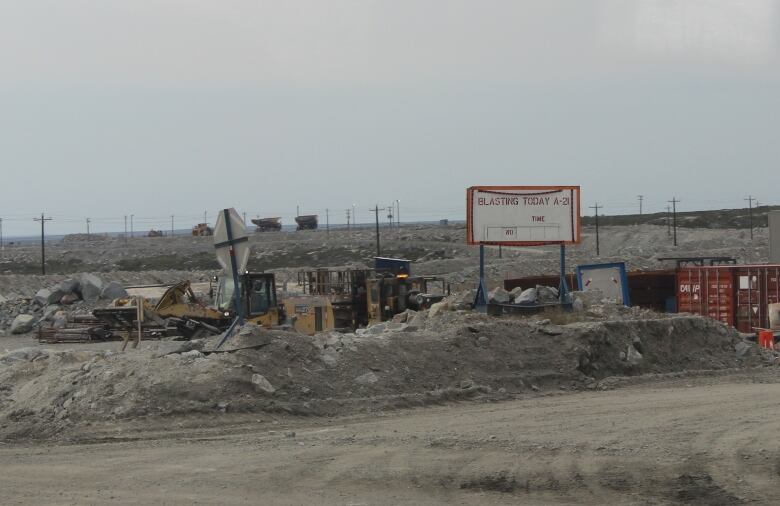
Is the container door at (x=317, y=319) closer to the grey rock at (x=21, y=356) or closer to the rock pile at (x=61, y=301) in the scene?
the grey rock at (x=21, y=356)

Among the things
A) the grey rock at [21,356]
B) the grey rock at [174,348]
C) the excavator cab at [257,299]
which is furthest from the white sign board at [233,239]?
Result: the excavator cab at [257,299]

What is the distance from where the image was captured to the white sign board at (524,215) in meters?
22.6

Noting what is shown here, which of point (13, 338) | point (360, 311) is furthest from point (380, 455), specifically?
point (13, 338)

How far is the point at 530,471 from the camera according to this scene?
400 inches

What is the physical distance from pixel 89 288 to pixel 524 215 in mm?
31127

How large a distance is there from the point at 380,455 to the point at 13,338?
33631 millimetres

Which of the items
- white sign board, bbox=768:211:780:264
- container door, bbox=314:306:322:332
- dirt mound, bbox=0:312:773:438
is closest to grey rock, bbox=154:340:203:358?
dirt mound, bbox=0:312:773:438

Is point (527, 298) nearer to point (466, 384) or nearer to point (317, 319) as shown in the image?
point (466, 384)

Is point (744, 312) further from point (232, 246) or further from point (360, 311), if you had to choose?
point (232, 246)

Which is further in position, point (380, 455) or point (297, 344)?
point (297, 344)

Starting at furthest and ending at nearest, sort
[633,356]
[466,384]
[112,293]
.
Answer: [112,293] → [633,356] → [466,384]

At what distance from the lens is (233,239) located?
47.1 ft

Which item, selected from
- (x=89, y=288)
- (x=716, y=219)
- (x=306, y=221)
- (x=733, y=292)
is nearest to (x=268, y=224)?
(x=306, y=221)

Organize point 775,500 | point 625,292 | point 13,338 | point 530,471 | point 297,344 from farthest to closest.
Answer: point 13,338 → point 625,292 → point 297,344 → point 530,471 → point 775,500
